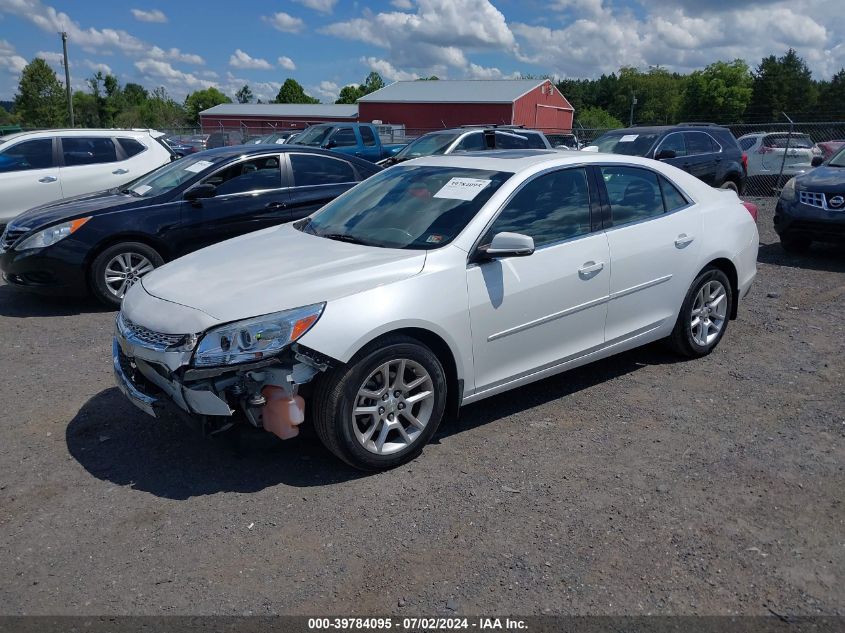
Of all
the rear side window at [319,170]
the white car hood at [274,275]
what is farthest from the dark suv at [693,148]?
the white car hood at [274,275]

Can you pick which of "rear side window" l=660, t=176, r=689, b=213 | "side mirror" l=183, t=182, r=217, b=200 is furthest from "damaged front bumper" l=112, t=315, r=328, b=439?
"side mirror" l=183, t=182, r=217, b=200

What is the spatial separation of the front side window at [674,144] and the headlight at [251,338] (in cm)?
1037

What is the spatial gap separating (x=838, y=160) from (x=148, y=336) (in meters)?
10.2

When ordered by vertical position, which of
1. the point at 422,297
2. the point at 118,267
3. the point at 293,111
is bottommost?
the point at 118,267

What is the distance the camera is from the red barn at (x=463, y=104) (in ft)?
174

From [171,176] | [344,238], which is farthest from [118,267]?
[344,238]

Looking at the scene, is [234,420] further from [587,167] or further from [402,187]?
[587,167]

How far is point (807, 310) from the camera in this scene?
7.22 meters

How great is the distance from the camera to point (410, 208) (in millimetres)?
4621

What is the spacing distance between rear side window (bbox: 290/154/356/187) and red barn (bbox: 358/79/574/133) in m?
42.8

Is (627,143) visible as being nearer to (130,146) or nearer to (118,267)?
(130,146)

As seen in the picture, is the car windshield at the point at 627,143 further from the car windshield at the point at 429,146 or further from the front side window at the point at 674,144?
the car windshield at the point at 429,146

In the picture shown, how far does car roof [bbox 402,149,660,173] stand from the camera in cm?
469

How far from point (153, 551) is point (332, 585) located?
0.88m
